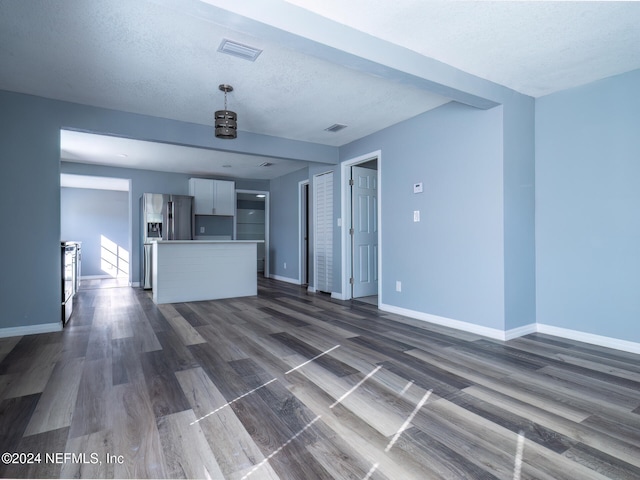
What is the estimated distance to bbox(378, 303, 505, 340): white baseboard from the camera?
126 inches

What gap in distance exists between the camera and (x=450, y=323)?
141 inches

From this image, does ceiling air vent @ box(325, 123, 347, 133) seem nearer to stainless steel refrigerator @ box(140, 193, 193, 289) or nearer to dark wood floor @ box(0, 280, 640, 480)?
dark wood floor @ box(0, 280, 640, 480)

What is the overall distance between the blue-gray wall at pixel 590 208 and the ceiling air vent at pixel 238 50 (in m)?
2.80

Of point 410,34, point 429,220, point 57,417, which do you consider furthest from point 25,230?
point 429,220

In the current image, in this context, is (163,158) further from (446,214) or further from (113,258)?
(446,214)

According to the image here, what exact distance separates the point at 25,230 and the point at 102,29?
2.26 meters

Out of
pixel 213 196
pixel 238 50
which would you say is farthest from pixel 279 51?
pixel 213 196

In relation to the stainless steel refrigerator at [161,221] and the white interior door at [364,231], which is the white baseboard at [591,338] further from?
the stainless steel refrigerator at [161,221]

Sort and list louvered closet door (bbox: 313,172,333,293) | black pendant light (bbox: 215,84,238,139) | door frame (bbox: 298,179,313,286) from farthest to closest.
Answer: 1. door frame (bbox: 298,179,313,286)
2. louvered closet door (bbox: 313,172,333,293)
3. black pendant light (bbox: 215,84,238,139)

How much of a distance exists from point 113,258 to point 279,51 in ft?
25.8

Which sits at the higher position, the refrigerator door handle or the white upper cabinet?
the white upper cabinet

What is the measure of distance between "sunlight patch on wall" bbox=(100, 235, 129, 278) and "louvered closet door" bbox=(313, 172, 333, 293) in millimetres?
5269

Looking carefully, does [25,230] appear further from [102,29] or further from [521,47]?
[521,47]

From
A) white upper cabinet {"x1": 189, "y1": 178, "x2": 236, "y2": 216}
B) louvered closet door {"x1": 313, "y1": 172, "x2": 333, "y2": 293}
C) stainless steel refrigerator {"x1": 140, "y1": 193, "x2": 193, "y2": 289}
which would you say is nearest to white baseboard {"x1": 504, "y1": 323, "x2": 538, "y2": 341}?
louvered closet door {"x1": 313, "y1": 172, "x2": 333, "y2": 293}
